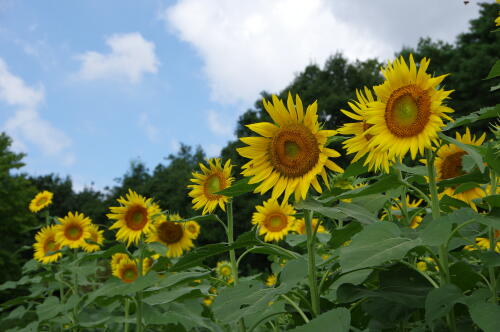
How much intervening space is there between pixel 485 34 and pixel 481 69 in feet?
12.1

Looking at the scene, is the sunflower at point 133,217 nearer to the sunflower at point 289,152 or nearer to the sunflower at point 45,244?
the sunflower at point 45,244

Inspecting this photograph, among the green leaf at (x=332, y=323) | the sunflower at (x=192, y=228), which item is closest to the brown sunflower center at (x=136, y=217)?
the sunflower at (x=192, y=228)

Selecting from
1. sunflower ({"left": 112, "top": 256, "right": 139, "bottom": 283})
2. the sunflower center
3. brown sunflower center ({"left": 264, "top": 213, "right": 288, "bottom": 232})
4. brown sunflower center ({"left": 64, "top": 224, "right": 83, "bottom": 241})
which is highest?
brown sunflower center ({"left": 64, "top": 224, "right": 83, "bottom": 241})

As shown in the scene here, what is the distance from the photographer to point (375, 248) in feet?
4.26

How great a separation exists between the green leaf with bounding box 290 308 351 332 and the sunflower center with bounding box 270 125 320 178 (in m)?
0.60

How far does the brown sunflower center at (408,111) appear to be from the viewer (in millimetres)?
1674

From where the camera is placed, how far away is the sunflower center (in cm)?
179

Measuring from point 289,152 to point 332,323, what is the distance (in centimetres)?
72

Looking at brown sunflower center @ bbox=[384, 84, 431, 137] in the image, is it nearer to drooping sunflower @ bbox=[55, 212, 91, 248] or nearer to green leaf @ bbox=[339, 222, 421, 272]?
green leaf @ bbox=[339, 222, 421, 272]

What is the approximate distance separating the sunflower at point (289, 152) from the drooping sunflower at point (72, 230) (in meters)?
4.02

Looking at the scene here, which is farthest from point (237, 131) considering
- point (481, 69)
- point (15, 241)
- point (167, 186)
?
point (15, 241)

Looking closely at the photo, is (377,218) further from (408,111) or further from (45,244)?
(45,244)

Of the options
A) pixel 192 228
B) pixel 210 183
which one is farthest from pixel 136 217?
pixel 210 183

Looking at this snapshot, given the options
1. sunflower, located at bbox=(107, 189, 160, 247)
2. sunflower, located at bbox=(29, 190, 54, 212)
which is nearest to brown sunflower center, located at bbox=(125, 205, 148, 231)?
sunflower, located at bbox=(107, 189, 160, 247)
